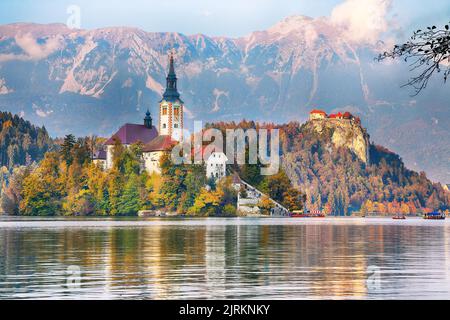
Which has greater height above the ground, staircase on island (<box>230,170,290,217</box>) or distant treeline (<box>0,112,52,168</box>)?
distant treeline (<box>0,112,52,168</box>)

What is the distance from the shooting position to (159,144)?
188 meters

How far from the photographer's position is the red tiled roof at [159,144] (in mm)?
183250

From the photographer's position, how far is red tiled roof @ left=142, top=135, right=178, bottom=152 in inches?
7215

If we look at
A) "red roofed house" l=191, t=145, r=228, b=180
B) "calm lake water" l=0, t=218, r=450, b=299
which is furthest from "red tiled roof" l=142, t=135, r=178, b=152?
"calm lake water" l=0, t=218, r=450, b=299

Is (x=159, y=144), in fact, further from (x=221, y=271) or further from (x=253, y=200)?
(x=221, y=271)

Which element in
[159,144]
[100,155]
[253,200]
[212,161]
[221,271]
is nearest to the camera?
[221,271]

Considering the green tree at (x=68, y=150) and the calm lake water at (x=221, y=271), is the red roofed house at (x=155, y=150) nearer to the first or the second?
the green tree at (x=68, y=150)

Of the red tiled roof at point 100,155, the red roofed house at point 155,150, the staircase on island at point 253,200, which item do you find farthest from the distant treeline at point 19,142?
the staircase on island at point 253,200

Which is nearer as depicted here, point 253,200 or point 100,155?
point 253,200

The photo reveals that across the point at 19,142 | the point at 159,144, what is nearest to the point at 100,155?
the point at 159,144

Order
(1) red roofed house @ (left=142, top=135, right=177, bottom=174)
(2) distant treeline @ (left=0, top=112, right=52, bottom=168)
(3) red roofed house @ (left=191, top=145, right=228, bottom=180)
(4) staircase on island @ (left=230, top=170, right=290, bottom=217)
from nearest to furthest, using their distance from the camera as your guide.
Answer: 1. (4) staircase on island @ (left=230, top=170, right=290, bottom=217)
2. (3) red roofed house @ (left=191, top=145, right=228, bottom=180)
3. (1) red roofed house @ (left=142, top=135, right=177, bottom=174)
4. (2) distant treeline @ (left=0, top=112, right=52, bottom=168)

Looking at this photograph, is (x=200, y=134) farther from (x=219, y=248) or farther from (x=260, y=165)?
(x=219, y=248)

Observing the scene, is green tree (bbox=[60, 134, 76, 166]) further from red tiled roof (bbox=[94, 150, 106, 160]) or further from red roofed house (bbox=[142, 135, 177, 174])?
red tiled roof (bbox=[94, 150, 106, 160])

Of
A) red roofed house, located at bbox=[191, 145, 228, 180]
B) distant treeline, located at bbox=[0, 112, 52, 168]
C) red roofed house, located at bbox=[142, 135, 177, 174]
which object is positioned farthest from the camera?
distant treeline, located at bbox=[0, 112, 52, 168]
